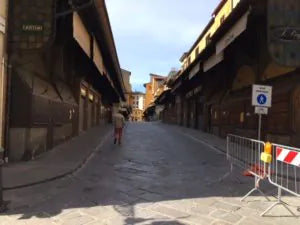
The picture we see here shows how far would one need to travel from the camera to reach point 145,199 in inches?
281

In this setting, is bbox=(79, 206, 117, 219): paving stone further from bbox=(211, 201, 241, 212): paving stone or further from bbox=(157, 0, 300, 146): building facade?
bbox=(157, 0, 300, 146): building facade

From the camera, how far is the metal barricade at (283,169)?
6.37m

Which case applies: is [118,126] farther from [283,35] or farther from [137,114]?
[137,114]

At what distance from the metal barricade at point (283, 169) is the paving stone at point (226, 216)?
0.46m

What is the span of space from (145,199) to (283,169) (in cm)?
354

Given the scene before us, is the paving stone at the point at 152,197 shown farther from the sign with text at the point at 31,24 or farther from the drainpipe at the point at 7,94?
the sign with text at the point at 31,24

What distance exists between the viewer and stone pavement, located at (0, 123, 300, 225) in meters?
5.91

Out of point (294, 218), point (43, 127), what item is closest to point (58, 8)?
point (43, 127)

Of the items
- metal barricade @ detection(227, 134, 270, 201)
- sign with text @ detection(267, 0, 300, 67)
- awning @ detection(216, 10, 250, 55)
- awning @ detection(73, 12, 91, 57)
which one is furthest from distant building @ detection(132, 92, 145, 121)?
metal barricade @ detection(227, 134, 270, 201)

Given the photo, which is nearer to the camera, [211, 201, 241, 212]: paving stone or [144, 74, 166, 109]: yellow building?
[211, 201, 241, 212]: paving stone

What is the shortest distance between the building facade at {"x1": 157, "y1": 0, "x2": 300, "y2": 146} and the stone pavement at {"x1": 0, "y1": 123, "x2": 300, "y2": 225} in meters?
4.22

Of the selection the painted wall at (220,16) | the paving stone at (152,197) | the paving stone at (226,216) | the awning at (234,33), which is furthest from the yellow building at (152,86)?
the paving stone at (226,216)

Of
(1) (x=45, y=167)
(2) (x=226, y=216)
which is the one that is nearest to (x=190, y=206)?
(2) (x=226, y=216)

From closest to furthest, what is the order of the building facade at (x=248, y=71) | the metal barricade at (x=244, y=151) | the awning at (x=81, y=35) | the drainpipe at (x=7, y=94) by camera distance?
1. the metal barricade at (x=244, y=151)
2. the drainpipe at (x=7, y=94)
3. the awning at (x=81, y=35)
4. the building facade at (x=248, y=71)
